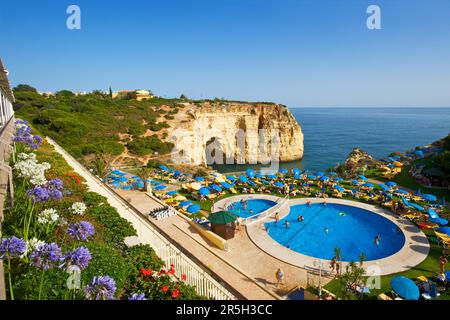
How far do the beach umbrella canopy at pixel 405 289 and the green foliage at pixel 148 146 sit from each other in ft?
114

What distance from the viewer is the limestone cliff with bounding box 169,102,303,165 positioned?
50.4 m

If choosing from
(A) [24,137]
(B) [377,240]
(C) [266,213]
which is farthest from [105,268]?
(B) [377,240]

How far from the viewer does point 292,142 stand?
6084 cm

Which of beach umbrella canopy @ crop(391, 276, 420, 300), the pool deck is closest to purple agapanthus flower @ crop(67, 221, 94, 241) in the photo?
the pool deck

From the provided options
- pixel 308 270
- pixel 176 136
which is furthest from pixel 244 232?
pixel 176 136

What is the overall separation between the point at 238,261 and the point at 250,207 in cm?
922

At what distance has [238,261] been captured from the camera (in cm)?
1318

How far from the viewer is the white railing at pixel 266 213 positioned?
18266mm

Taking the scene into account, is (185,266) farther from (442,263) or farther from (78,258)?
(442,263)

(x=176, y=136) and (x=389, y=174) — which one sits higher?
(x=176, y=136)

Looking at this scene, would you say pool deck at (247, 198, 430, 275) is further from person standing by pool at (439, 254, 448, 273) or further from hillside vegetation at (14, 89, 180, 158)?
hillside vegetation at (14, 89, 180, 158)

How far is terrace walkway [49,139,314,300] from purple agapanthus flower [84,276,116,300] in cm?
639
